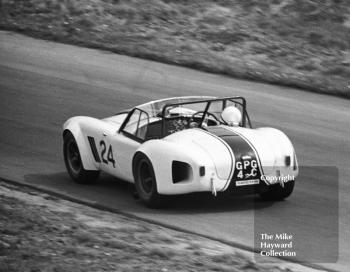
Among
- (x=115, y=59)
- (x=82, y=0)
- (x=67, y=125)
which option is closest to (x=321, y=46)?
(x=115, y=59)

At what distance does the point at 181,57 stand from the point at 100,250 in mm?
10081

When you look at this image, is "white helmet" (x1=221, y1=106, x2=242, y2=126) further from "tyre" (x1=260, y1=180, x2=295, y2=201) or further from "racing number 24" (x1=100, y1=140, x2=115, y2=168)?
"racing number 24" (x1=100, y1=140, x2=115, y2=168)

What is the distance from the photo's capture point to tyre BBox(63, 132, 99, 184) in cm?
1302

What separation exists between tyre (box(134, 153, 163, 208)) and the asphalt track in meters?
0.12

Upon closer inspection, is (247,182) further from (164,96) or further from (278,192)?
(164,96)

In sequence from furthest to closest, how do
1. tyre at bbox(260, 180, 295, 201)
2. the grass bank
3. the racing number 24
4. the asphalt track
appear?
the grass bank, the racing number 24, tyre at bbox(260, 180, 295, 201), the asphalt track

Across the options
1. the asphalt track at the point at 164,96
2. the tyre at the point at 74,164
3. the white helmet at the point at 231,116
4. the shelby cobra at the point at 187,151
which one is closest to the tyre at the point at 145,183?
the shelby cobra at the point at 187,151

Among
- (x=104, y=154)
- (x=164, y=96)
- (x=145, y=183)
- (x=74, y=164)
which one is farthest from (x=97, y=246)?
(x=164, y=96)

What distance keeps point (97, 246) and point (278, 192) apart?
2741 mm

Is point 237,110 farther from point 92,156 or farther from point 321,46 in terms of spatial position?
point 321,46

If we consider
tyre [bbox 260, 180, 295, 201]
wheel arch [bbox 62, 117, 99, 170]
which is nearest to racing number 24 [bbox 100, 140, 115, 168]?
wheel arch [bbox 62, 117, 99, 170]

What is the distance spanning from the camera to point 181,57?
19.5m

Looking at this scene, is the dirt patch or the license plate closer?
the dirt patch

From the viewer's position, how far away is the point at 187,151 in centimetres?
1127
